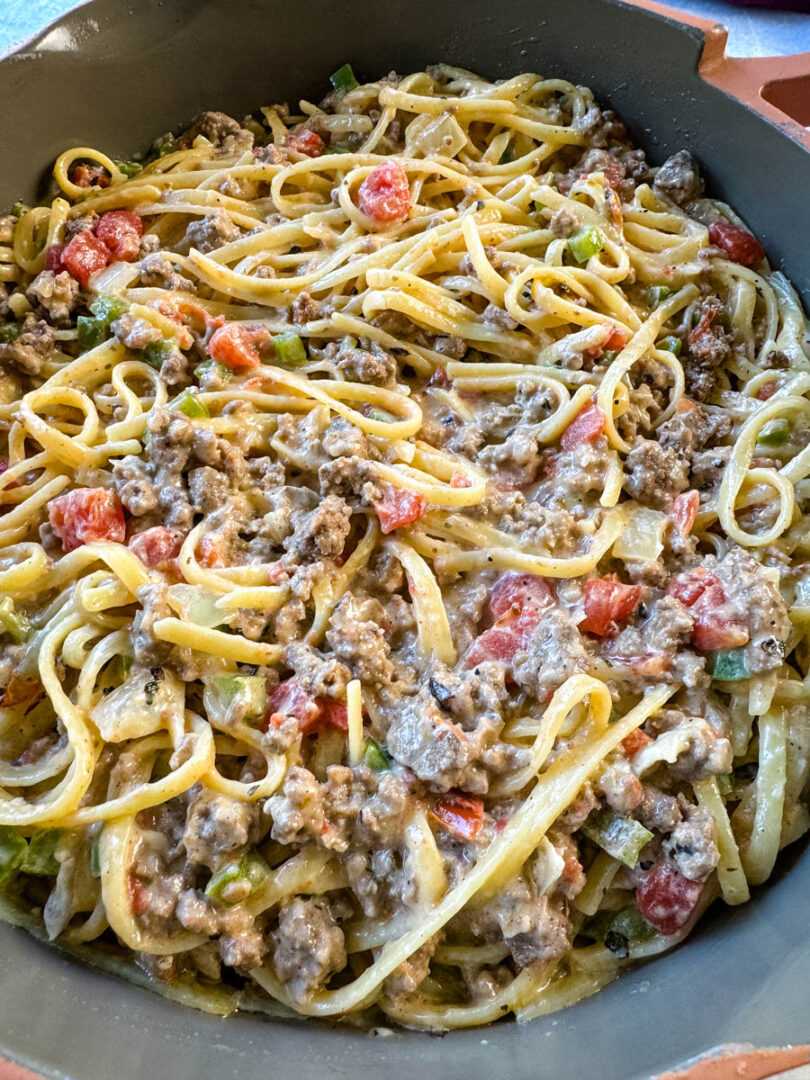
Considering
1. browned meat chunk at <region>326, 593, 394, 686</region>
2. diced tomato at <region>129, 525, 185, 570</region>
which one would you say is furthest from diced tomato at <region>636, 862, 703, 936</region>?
diced tomato at <region>129, 525, 185, 570</region>

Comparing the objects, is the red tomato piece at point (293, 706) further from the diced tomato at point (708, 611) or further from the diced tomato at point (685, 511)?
the diced tomato at point (685, 511)

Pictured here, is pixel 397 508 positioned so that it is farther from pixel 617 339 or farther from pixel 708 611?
pixel 617 339

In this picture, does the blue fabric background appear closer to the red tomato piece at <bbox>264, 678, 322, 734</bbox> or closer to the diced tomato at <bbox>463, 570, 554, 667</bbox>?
the diced tomato at <bbox>463, 570, 554, 667</bbox>

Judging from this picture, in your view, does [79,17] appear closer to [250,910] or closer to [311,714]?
[311,714]

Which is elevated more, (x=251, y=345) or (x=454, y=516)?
(x=251, y=345)

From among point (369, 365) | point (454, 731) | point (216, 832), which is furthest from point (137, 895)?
point (369, 365)

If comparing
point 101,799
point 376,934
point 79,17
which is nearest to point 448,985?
point 376,934

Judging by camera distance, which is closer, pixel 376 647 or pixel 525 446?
pixel 376 647
